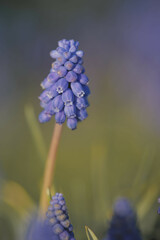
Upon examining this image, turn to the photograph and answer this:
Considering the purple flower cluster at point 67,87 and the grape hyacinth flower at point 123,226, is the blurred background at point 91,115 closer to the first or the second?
the purple flower cluster at point 67,87

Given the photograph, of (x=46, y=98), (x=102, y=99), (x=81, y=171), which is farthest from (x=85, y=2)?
(x=46, y=98)

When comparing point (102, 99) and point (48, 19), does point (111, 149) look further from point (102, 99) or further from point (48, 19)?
point (48, 19)

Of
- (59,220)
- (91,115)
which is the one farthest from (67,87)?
(91,115)

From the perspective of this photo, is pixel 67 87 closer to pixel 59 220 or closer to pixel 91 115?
pixel 59 220

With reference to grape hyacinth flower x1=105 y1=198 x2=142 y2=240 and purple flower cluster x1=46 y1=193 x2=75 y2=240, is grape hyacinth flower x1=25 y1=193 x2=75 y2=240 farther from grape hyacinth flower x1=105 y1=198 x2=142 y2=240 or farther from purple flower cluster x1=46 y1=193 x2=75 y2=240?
grape hyacinth flower x1=105 y1=198 x2=142 y2=240

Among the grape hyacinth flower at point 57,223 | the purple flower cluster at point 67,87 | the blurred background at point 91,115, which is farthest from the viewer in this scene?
the blurred background at point 91,115

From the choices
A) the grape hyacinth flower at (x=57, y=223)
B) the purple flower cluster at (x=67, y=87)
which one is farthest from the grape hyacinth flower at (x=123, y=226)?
the purple flower cluster at (x=67, y=87)

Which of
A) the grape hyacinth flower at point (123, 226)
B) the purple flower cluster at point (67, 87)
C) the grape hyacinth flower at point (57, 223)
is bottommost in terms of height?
the grape hyacinth flower at point (123, 226)
